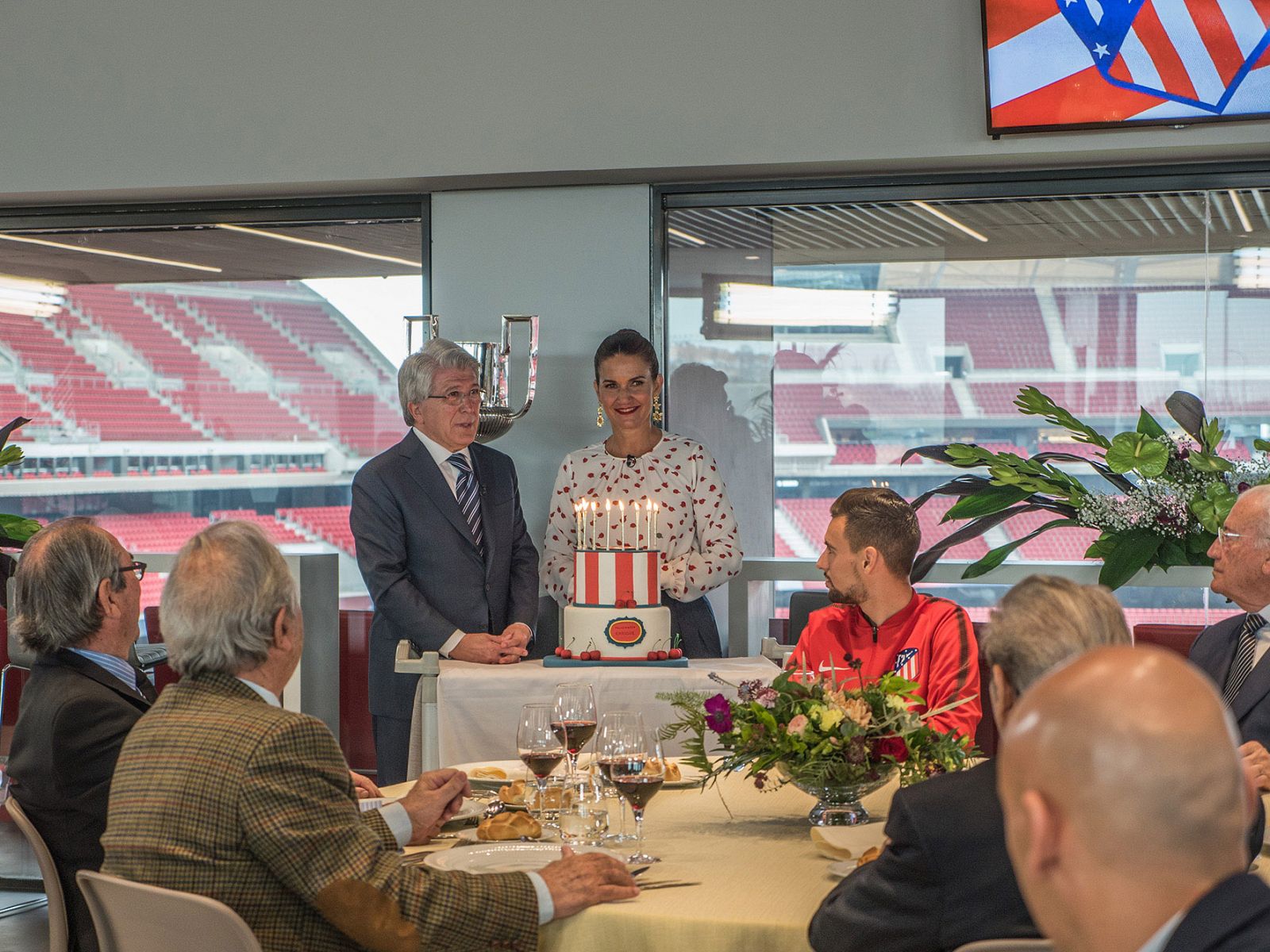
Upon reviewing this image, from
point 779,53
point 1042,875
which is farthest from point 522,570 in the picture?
point 1042,875

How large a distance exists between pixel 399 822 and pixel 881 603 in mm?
1238

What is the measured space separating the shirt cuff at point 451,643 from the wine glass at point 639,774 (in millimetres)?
1688

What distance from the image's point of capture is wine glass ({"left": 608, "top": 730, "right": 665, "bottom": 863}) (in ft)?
Answer: 6.77

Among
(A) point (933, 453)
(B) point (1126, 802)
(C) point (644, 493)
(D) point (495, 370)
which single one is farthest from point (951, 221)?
(B) point (1126, 802)

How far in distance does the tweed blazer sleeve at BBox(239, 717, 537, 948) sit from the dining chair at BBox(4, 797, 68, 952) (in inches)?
27.7

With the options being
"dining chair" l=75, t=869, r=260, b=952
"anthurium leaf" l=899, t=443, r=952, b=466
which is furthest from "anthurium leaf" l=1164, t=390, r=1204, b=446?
"dining chair" l=75, t=869, r=260, b=952

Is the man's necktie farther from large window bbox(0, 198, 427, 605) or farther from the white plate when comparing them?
large window bbox(0, 198, 427, 605)

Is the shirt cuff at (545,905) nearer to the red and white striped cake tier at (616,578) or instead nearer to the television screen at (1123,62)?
the red and white striped cake tier at (616,578)

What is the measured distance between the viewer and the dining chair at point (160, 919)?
68.9 inches

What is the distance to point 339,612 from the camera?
4965 mm

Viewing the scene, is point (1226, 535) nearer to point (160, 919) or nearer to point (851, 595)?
point (851, 595)

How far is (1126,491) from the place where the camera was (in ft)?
14.1

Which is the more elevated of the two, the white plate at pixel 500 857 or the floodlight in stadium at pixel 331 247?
the floodlight in stadium at pixel 331 247

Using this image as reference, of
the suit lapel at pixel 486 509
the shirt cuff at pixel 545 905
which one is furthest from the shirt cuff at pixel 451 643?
the shirt cuff at pixel 545 905
